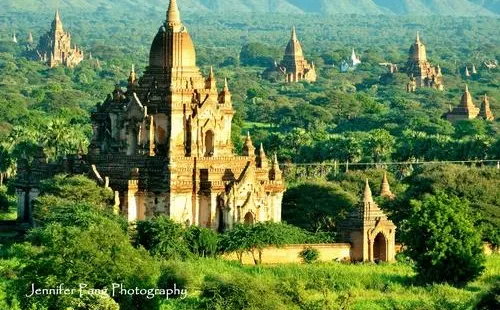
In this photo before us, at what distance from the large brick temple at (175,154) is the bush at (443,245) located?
5593 mm

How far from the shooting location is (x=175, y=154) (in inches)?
2016

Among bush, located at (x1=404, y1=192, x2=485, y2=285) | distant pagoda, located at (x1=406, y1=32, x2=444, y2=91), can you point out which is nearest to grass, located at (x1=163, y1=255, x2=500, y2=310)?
bush, located at (x1=404, y1=192, x2=485, y2=285)

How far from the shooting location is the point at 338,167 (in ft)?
251

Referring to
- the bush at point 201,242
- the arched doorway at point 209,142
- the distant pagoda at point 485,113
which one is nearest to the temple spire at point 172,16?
the arched doorway at point 209,142

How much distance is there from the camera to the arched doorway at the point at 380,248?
168 feet

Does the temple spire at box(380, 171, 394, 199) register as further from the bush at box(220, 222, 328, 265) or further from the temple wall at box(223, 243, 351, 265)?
the bush at box(220, 222, 328, 265)

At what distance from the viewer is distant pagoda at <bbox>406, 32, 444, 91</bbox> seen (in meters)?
153

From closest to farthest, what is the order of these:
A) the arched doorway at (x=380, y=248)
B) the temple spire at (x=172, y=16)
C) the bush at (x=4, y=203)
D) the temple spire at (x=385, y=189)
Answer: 1. the arched doorway at (x=380, y=248)
2. the temple spire at (x=172, y=16)
3. the temple spire at (x=385, y=189)
4. the bush at (x=4, y=203)

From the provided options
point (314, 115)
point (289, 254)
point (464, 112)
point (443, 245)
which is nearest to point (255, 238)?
point (289, 254)

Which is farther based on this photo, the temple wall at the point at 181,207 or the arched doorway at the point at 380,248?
the arched doorway at the point at 380,248

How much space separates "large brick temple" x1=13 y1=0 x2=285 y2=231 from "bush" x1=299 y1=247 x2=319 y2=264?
2495 mm

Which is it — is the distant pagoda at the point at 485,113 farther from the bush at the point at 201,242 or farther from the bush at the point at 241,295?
the bush at the point at 241,295

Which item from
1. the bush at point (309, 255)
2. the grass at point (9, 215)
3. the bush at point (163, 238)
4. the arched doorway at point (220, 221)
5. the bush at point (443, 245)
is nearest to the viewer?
the bush at point (443, 245)

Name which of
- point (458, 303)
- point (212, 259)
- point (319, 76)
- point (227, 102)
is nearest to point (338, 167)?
point (227, 102)
